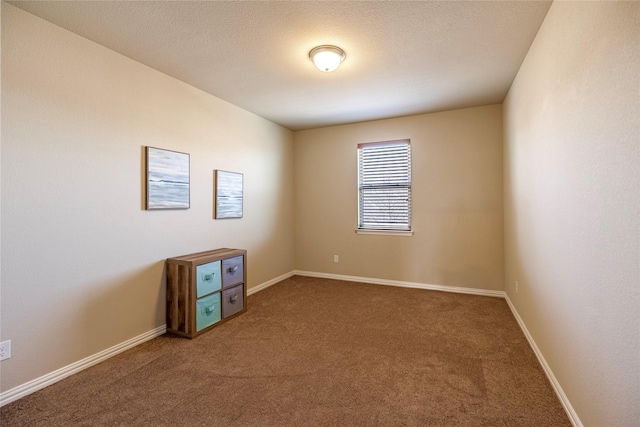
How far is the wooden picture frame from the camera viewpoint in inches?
104

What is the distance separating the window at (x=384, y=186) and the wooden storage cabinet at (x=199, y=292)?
2.23 meters

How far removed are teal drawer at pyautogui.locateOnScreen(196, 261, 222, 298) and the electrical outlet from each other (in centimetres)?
119

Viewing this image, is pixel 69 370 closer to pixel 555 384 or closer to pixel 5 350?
pixel 5 350

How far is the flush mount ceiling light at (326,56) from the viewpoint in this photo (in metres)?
2.32

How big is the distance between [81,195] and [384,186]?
350cm

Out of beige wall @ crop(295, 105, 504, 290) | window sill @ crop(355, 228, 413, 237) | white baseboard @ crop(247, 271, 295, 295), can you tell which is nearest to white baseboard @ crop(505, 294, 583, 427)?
beige wall @ crop(295, 105, 504, 290)

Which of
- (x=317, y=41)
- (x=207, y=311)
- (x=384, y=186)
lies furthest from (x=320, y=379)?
(x=384, y=186)

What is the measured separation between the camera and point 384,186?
4.38 meters

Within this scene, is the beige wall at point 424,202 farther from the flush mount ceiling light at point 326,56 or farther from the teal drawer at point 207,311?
the teal drawer at point 207,311

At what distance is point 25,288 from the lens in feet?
6.28

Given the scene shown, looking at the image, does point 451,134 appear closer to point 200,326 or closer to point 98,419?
point 200,326

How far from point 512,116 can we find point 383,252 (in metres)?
2.31

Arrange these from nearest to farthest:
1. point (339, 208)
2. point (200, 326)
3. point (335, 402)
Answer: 1. point (335, 402)
2. point (200, 326)
3. point (339, 208)

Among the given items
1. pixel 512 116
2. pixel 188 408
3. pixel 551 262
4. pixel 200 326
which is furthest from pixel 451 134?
pixel 188 408
